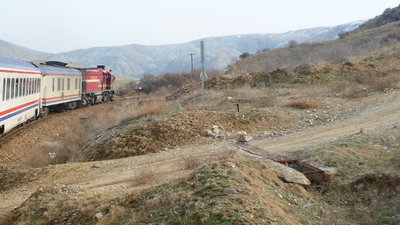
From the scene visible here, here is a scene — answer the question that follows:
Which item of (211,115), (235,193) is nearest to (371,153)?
(235,193)

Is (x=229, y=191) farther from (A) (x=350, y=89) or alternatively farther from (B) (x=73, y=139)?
(A) (x=350, y=89)

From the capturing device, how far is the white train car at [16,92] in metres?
14.0

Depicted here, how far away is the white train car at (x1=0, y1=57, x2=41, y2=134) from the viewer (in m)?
14.0

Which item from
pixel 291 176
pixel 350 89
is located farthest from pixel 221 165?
pixel 350 89

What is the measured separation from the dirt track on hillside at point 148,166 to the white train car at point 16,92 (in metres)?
3.57

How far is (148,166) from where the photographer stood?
11555mm

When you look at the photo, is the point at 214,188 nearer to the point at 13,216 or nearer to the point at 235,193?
the point at 235,193

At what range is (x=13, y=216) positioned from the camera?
25.8ft

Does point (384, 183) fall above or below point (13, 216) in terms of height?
above

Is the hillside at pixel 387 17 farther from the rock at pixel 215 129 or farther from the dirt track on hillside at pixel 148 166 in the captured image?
the rock at pixel 215 129

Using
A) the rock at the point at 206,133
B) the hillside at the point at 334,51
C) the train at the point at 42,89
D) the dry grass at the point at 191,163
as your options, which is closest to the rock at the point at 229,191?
the dry grass at the point at 191,163

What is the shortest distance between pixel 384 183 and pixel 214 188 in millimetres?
3709

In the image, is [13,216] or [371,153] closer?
[13,216]

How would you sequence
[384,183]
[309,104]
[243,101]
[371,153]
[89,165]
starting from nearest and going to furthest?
[384,183] < [371,153] < [89,165] < [309,104] < [243,101]
